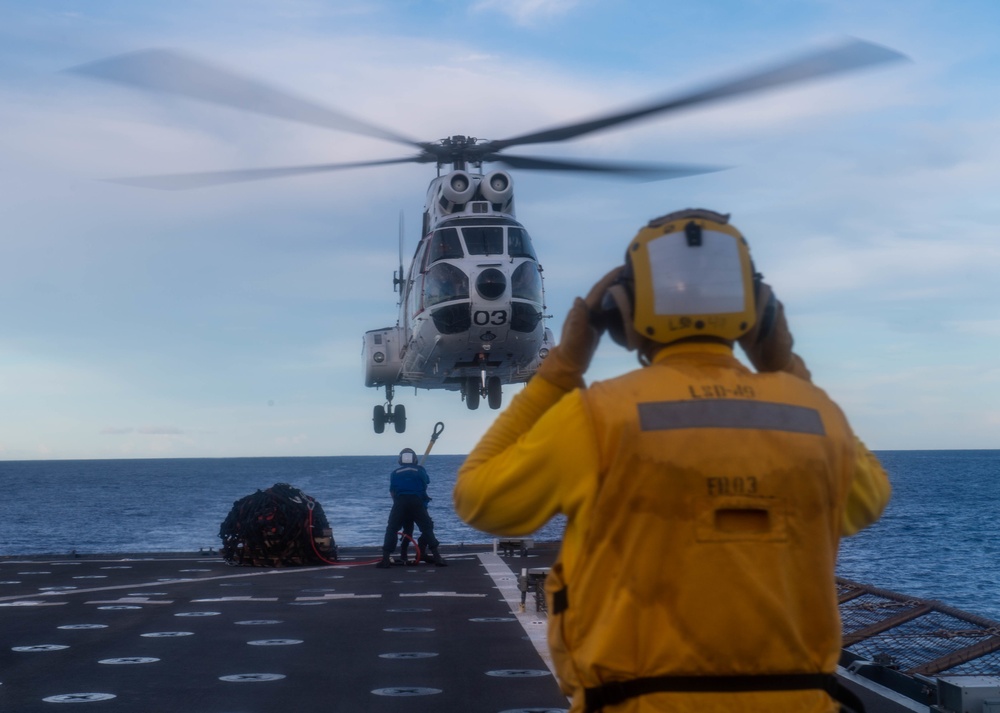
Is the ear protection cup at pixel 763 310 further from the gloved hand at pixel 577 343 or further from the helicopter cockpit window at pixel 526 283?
the helicopter cockpit window at pixel 526 283

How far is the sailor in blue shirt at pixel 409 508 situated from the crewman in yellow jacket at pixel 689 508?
14.6 meters

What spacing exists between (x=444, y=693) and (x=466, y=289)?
444 inches

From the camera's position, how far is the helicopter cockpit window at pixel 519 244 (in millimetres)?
18141

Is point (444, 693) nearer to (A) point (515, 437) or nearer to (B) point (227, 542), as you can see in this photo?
(A) point (515, 437)

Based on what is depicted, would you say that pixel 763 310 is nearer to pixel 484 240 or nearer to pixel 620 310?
pixel 620 310

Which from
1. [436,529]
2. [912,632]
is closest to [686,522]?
[912,632]

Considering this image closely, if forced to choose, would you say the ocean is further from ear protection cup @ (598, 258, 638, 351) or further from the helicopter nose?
the helicopter nose

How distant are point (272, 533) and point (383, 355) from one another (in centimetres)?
491

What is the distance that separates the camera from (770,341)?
2904mm

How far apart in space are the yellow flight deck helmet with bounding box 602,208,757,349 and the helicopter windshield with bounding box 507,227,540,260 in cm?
1535

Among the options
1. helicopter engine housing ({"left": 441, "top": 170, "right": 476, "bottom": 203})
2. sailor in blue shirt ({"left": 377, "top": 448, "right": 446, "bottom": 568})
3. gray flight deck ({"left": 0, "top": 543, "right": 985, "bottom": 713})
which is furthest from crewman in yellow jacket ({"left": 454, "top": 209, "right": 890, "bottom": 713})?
helicopter engine housing ({"left": 441, "top": 170, "right": 476, "bottom": 203})

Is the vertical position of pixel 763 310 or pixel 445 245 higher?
pixel 445 245

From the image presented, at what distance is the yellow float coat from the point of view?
2527 mm

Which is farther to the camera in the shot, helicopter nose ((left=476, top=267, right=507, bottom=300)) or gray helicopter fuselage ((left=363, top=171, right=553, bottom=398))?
gray helicopter fuselage ((left=363, top=171, right=553, bottom=398))
